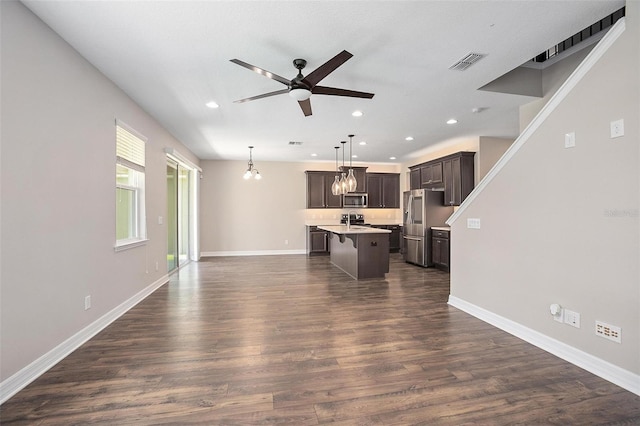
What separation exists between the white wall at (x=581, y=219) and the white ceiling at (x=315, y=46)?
69 centimetres

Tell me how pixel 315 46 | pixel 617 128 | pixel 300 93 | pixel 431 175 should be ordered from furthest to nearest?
pixel 431 175 < pixel 300 93 < pixel 315 46 < pixel 617 128

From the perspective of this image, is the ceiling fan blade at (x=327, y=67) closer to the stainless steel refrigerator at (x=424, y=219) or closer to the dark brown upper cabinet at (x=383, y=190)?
the stainless steel refrigerator at (x=424, y=219)

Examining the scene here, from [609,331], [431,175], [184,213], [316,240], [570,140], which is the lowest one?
[609,331]

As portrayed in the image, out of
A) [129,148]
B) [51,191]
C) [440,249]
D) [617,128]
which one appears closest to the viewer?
[617,128]

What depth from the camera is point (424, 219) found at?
648cm

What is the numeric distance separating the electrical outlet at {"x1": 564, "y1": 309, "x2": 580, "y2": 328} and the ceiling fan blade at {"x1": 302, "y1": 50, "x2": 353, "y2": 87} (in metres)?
2.76

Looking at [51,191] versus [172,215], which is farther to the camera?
[172,215]

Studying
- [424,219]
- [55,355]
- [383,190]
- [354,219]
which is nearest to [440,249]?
[424,219]

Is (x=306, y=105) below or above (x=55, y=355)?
above

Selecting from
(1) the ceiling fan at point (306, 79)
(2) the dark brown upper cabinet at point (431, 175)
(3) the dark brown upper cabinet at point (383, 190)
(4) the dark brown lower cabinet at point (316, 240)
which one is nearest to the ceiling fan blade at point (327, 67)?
(1) the ceiling fan at point (306, 79)

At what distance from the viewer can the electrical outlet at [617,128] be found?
6.76 feet

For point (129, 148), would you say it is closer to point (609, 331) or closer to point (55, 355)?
point (55, 355)

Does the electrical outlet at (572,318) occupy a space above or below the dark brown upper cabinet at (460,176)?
below

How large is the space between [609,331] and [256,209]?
7487 millimetres
